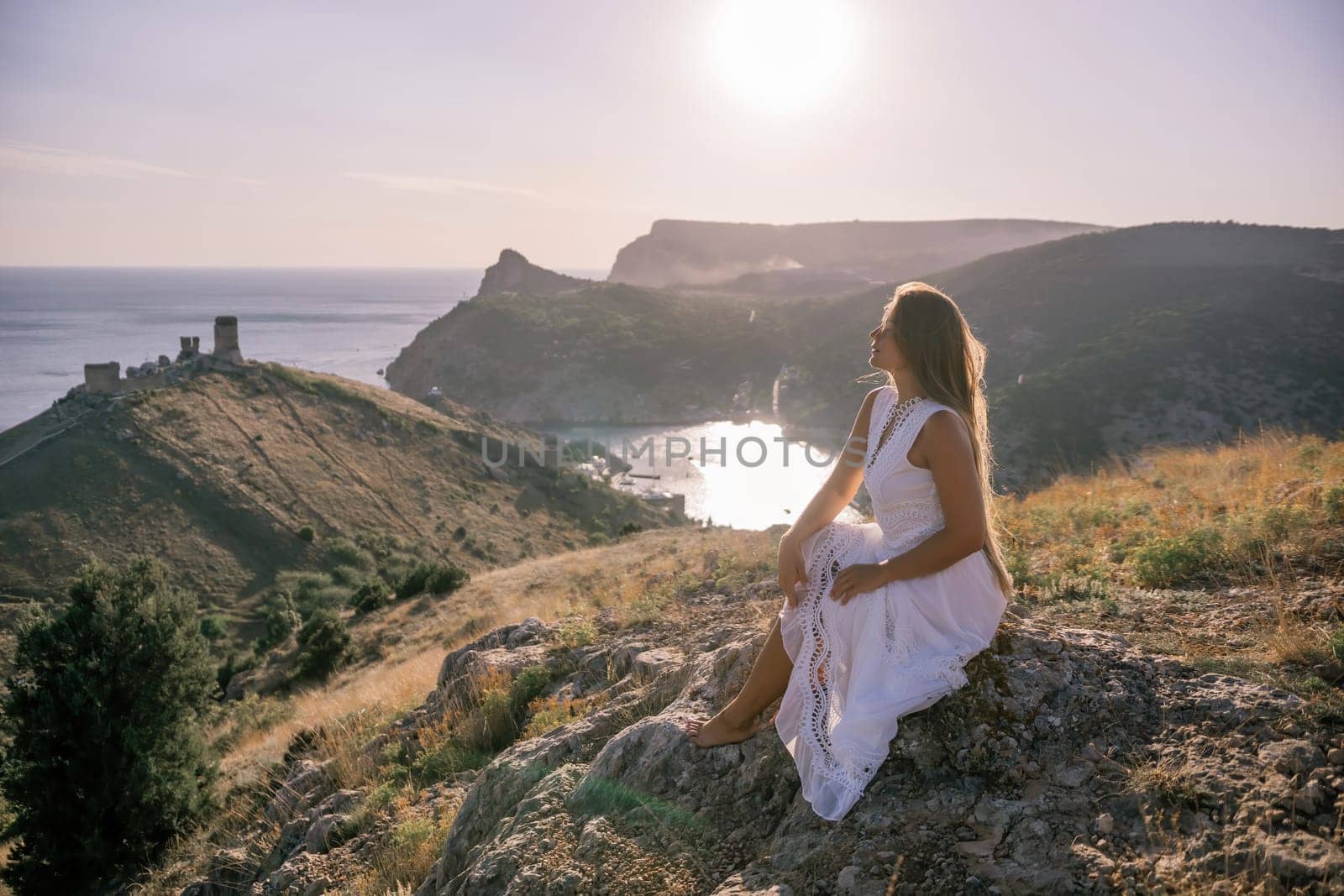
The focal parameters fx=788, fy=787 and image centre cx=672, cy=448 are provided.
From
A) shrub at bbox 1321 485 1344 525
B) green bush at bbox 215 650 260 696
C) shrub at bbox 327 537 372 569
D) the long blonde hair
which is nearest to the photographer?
the long blonde hair

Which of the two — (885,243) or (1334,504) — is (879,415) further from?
(885,243)

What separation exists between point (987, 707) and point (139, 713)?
11.2m

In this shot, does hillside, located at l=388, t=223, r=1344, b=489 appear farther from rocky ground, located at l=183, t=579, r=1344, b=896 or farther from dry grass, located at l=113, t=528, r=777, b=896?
rocky ground, located at l=183, t=579, r=1344, b=896

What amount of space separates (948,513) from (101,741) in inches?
433

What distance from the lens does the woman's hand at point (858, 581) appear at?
3125 mm

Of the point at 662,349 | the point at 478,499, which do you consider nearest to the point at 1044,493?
the point at 478,499

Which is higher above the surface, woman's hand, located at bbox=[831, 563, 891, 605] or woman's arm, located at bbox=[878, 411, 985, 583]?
woman's arm, located at bbox=[878, 411, 985, 583]

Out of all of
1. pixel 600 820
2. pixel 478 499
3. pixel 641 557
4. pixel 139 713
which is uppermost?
pixel 600 820

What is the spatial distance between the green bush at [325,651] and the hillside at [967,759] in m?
9.58

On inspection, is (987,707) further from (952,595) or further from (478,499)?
(478,499)

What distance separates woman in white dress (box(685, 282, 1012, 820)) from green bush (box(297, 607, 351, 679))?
633 inches

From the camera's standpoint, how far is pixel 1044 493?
10.1 meters

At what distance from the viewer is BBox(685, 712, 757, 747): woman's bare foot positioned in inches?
145

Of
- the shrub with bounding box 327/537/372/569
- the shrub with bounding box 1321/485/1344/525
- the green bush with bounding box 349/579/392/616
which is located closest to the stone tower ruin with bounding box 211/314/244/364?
the shrub with bounding box 327/537/372/569
